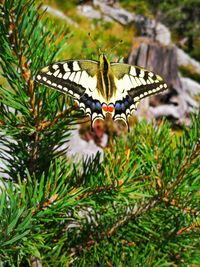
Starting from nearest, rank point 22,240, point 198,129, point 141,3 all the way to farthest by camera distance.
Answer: point 22,240
point 198,129
point 141,3

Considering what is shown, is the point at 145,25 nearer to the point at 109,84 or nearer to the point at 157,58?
the point at 157,58

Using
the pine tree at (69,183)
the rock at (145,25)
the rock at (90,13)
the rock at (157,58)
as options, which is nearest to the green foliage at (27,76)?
the pine tree at (69,183)

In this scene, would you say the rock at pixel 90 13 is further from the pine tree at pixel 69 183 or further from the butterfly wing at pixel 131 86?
the pine tree at pixel 69 183

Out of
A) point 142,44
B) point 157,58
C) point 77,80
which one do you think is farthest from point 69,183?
point 157,58

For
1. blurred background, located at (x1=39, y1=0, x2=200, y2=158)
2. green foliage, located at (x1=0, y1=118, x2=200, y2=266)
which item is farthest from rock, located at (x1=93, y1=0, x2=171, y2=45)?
green foliage, located at (x1=0, y1=118, x2=200, y2=266)

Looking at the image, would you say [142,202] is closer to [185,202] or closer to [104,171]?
[185,202]

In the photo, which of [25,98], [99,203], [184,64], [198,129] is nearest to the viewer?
[25,98]

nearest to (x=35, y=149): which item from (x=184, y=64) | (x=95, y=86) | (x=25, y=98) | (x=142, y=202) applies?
(x=25, y=98)
